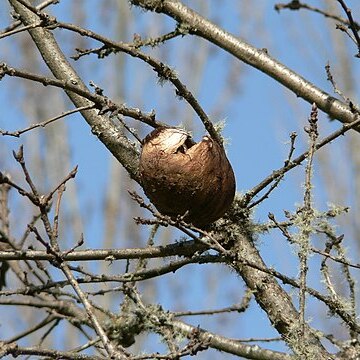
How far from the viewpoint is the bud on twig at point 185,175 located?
1508 mm

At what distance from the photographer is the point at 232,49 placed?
2160 mm

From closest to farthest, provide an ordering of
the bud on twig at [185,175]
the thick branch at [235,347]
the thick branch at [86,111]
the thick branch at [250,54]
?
the bud on twig at [185,175], the thick branch at [86,111], the thick branch at [235,347], the thick branch at [250,54]

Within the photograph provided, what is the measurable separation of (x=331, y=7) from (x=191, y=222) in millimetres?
5373

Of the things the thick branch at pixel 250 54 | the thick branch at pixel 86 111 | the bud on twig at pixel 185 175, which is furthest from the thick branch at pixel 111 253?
the thick branch at pixel 250 54

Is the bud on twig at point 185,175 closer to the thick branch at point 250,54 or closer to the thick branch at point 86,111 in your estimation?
the thick branch at point 86,111

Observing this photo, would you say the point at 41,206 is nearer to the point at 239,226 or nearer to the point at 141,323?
the point at 239,226

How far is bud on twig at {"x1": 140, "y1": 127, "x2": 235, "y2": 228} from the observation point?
1508 mm

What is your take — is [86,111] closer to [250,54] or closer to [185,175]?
[185,175]

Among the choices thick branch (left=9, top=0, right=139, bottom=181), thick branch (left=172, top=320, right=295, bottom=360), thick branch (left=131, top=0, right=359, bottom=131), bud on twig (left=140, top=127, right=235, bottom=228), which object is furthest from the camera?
thick branch (left=131, top=0, right=359, bottom=131)

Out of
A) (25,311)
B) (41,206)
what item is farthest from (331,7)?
(41,206)

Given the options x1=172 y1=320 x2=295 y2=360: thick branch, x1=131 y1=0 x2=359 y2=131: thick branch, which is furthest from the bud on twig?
x1=131 y1=0 x2=359 y2=131: thick branch

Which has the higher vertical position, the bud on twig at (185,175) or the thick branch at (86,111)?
the thick branch at (86,111)

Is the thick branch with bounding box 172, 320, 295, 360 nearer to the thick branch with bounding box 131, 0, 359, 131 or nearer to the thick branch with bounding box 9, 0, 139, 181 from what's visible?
the thick branch with bounding box 9, 0, 139, 181

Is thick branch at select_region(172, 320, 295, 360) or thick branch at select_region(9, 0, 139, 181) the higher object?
thick branch at select_region(9, 0, 139, 181)
